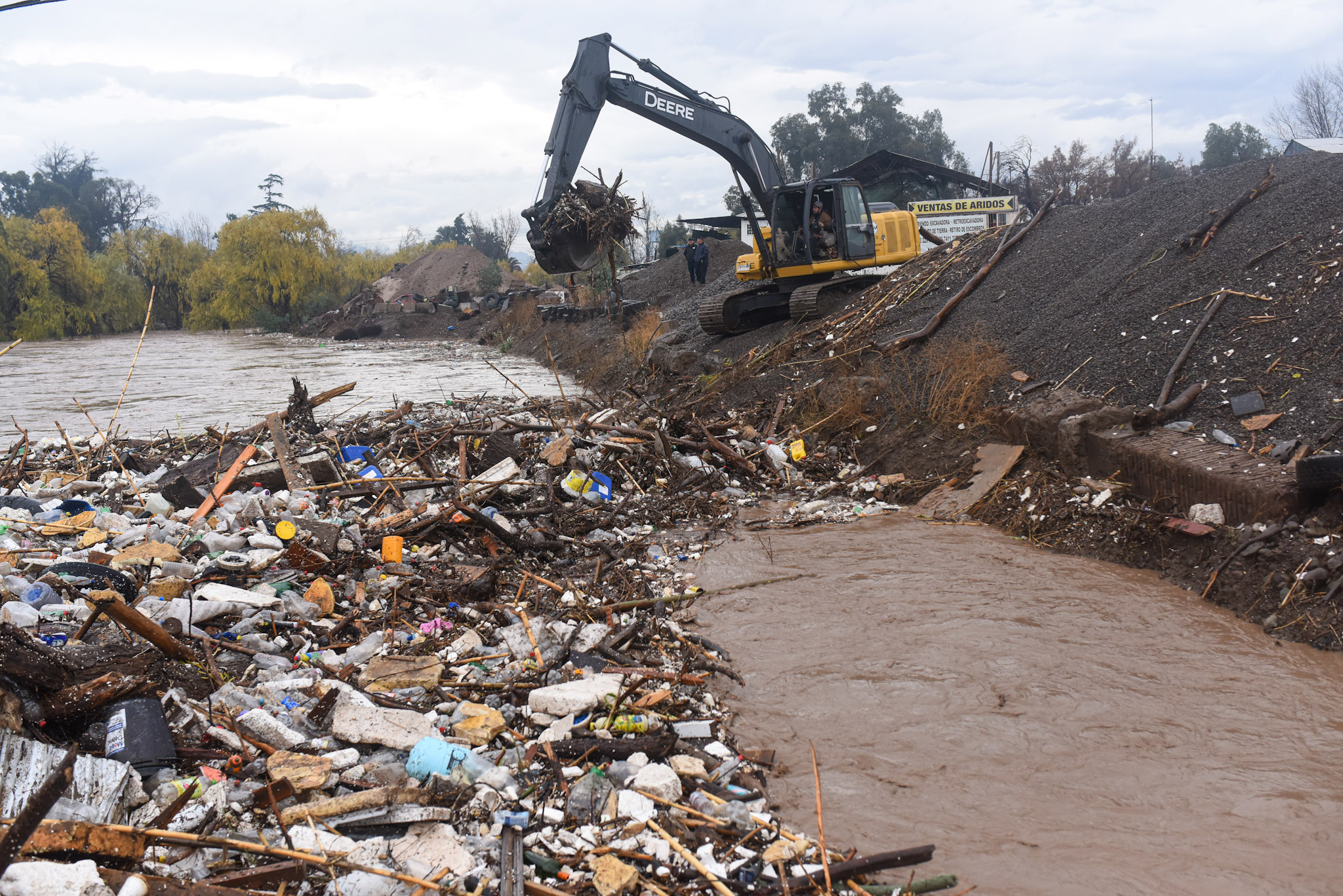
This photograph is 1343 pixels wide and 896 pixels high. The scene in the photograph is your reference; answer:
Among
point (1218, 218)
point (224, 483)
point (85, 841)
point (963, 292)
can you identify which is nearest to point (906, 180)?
point (963, 292)

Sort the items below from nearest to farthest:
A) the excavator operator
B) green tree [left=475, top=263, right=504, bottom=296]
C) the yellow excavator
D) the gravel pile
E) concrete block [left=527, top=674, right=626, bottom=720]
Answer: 1. concrete block [left=527, top=674, right=626, bottom=720]
2. the gravel pile
3. the yellow excavator
4. the excavator operator
5. green tree [left=475, top=263, right=504, bottom=296]

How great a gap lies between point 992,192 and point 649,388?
999 inches

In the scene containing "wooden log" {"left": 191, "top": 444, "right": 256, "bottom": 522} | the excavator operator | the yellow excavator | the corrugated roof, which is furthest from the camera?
the excavator operator

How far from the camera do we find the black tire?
5.24 m

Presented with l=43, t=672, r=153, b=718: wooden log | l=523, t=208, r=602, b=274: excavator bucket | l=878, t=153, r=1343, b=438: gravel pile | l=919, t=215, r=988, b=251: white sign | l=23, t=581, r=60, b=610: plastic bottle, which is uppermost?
l=919, t=215, r=988, b=251: white sign

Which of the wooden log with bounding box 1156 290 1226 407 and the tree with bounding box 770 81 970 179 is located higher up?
the tree with bounding box 770 81 970 179

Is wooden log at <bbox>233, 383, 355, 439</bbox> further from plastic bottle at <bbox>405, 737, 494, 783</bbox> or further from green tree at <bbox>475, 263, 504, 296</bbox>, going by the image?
green tree at <bbox>475, 263, 504, 296</bbox>

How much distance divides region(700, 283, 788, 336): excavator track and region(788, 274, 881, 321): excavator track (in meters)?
0.39

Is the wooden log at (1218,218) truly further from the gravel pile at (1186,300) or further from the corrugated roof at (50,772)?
the corrugated roof at (50,772)

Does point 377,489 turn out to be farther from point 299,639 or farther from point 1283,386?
point 1283,386

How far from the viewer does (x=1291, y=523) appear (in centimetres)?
534

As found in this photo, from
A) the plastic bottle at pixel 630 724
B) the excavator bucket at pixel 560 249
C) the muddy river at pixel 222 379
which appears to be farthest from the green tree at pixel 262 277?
the plastic bottle at pixel 630 724

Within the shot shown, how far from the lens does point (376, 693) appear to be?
4.18 metres

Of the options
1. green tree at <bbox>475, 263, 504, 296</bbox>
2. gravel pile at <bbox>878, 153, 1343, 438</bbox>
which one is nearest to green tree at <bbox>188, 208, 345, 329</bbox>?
green tree at <bbox>475, 263, 504, 296</bbox>
